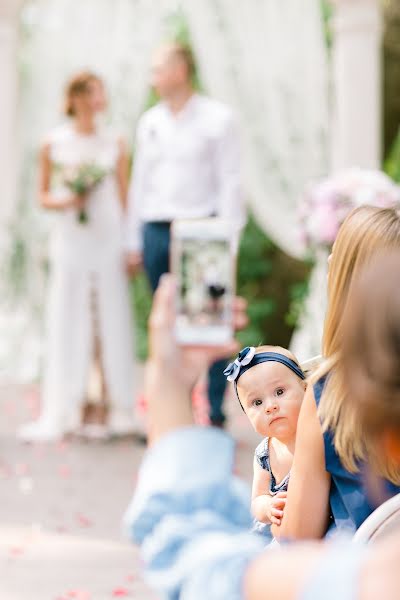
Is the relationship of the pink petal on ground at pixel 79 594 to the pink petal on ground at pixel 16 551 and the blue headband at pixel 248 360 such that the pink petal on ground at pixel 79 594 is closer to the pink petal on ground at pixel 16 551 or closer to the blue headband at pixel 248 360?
the pink petal on ground at pixel 16 551

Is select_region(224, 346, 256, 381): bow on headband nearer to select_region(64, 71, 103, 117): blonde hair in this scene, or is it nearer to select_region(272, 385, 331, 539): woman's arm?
select_region(272, 385, 331, 539): woman's arm

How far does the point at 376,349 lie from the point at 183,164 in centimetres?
451

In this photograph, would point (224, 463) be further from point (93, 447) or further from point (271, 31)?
point (271, 31)

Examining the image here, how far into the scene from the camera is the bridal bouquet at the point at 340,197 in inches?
207

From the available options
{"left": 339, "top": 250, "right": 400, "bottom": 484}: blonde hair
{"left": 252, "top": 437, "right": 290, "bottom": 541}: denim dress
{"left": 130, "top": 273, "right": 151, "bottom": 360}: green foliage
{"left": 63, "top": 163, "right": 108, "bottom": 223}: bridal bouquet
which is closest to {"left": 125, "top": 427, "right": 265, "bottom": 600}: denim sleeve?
{"left": 339, "top": 250, "right": 400, "bottom": 484}: blonde hair

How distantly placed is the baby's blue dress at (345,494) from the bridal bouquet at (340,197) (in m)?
3.65

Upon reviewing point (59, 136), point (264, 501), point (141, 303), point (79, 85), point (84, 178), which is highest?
point (79, 85)

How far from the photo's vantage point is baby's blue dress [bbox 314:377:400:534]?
1609 millimetres

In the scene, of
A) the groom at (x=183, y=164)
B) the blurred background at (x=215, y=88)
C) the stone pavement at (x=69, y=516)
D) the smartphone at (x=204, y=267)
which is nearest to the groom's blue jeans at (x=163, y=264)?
the groom at (x=183, y=164)

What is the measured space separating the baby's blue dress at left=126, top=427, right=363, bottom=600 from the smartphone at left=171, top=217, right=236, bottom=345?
283 cm

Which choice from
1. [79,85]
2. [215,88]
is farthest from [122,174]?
[215,88]

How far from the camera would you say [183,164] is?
541 centimetres

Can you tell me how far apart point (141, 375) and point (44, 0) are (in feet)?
8.90

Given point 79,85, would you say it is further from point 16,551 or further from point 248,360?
point 248,360
